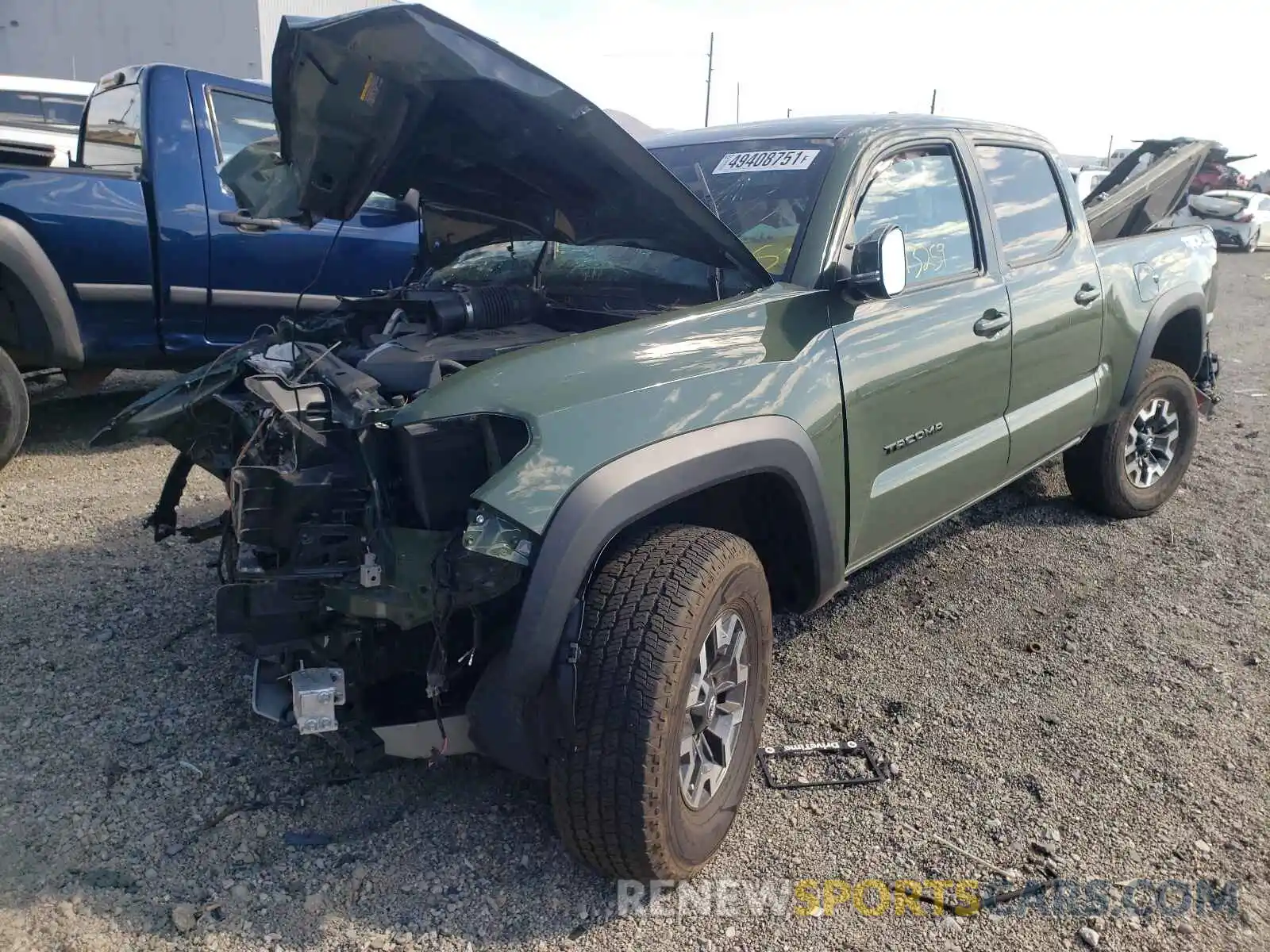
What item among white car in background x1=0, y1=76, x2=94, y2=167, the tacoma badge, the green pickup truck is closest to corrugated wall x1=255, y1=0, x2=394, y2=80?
white car in background x1=0, y1=76, x2=94, y2=167

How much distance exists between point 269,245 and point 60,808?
3.61 m

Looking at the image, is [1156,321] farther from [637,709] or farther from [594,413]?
[637,709]

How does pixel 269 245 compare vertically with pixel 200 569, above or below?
above

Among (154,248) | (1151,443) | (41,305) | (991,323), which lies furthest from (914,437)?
(41,305)

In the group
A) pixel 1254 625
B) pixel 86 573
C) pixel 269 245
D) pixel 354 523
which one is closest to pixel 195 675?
pixel 86 573

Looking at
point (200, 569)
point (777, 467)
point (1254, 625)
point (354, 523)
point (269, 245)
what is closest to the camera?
point (354, 523)

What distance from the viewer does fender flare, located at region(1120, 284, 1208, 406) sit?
4.59 m

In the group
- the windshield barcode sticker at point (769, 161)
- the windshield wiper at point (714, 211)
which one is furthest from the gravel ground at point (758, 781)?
the windshield barcode sticker at point (769, 161)

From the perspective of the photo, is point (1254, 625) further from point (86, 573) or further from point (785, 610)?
point (86, 573)

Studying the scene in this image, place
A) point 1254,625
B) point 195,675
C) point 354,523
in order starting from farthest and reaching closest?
point 1254,625
point 195,675
point 354,523

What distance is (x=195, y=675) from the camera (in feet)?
10.9

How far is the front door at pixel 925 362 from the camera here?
299cm

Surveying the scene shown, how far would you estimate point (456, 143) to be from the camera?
2957 mm

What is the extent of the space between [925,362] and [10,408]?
14.0 feet
